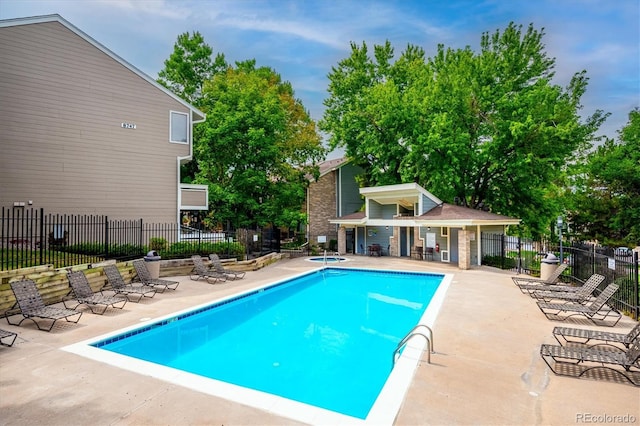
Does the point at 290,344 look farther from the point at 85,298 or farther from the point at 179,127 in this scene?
the point at 179,127

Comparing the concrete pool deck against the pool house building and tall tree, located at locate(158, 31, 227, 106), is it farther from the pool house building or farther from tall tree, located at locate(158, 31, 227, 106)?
tall tree, located at locate(158, 31, 227, 106)

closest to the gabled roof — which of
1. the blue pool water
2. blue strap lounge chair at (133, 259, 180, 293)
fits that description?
blue strap lounge chair at (133, 259, 180, 293)

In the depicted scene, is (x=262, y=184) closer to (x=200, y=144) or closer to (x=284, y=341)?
(x=200, y=144)

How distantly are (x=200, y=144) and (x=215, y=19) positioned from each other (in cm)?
1096

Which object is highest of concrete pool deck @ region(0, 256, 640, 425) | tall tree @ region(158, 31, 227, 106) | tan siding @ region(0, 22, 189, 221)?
tall tree @ region(158, 31, 227, 106)

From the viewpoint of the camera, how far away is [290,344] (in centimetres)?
793

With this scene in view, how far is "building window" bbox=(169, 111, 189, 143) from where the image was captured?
58.3ft

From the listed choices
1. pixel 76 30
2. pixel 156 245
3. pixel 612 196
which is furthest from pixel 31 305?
pixel 612 196

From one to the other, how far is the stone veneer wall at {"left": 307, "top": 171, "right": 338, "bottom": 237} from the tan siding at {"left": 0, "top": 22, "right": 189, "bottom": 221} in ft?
→ 38.5

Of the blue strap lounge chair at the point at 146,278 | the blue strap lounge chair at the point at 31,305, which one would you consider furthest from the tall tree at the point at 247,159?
the blue strap lounge chair at the point at 31,305

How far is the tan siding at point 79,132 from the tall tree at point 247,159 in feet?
13.6

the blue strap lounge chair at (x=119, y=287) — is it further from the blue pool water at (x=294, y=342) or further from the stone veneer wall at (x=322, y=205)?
the stone veneer wall at (x=322, y=205)

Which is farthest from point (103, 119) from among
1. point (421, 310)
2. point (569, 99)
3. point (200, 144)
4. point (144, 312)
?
point (569, 99)

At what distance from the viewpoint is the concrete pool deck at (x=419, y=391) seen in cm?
424
